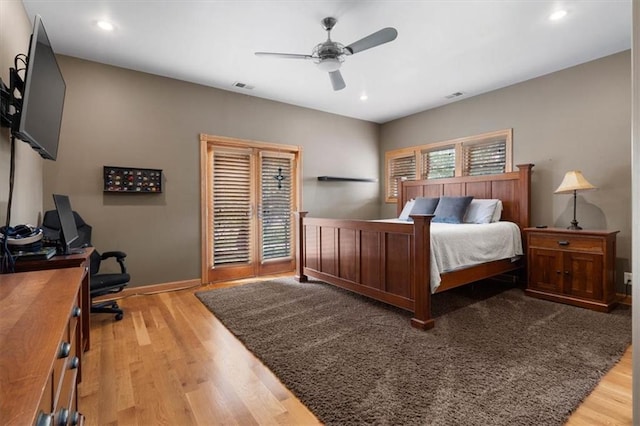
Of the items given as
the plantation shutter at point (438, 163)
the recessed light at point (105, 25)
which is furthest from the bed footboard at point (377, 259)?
the recessed light at point (105, 25)

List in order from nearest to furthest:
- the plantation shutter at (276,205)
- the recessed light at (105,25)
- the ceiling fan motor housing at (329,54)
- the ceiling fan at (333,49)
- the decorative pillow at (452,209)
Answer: the ceiling fan at (333,49) → the ceiling fan motor housing at (329,54) → the recessed light at (105,25) → the decorative pillow at (452,209) → the plantation shutter at (276,205)

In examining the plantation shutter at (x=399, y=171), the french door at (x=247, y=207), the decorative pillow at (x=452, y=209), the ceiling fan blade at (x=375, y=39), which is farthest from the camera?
the plantation shutter at (x=399, y=171)

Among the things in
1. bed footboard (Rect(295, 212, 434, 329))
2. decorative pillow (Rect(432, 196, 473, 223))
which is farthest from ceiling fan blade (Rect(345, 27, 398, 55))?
decorative pillow (Rect(432, 196, 473, 223))

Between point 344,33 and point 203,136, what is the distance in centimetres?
223

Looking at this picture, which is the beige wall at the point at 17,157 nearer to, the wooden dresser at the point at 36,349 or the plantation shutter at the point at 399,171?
the wooden dresser at the point at 36,349

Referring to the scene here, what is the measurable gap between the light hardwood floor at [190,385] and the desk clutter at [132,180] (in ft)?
5.06

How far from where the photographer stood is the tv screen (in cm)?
162

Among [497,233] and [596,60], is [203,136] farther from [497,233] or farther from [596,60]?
[596,60]

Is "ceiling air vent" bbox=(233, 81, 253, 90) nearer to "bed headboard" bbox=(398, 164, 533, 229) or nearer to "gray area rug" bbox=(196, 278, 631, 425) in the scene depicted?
"gray area rug" bbox=(196, 278, 631, 425)

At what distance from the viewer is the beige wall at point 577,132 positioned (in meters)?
3.25

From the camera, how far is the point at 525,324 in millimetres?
2680

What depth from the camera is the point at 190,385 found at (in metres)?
1.85

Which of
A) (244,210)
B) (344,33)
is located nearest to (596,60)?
(344,33)

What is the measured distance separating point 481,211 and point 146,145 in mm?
4283
